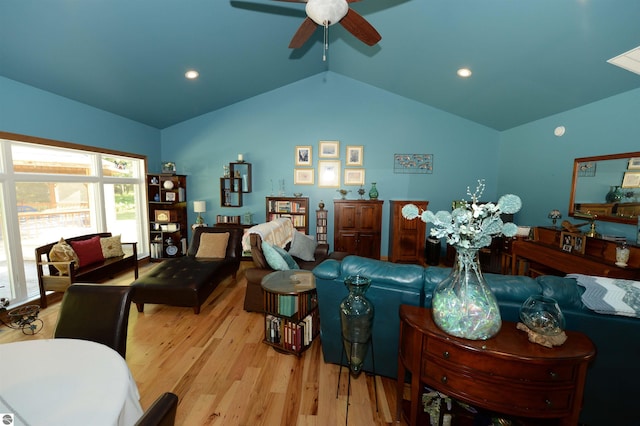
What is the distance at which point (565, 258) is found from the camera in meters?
3.21

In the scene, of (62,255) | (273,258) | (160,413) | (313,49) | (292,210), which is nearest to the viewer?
(160,413)

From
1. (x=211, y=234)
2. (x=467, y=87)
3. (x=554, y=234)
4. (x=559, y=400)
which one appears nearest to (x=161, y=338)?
(x=211, y=234)

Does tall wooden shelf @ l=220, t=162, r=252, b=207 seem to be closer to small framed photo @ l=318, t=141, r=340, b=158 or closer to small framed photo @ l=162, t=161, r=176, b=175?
small framed photo @ l=162, t=161, r=176, b=175

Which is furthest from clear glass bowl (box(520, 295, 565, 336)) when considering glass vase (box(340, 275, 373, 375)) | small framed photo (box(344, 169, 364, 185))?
small framed photo (box(344, 169, 364, 185))

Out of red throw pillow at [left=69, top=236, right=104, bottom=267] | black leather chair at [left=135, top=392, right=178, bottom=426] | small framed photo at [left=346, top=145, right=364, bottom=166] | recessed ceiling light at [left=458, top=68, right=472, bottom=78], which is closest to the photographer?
black leather chair at [left=135, top=392, right=178, bottom=426]

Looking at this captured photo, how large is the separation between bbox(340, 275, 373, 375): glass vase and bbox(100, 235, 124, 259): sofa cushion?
4.00 m

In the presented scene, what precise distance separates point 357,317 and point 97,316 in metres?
1.56

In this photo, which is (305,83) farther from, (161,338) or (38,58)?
(161,338)

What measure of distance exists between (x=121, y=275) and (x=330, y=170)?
4271mm

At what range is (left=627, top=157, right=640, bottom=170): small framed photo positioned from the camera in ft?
9.41

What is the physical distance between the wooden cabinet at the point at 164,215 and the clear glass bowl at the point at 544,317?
5.70 metres

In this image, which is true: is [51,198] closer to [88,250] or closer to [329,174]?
[88,250]

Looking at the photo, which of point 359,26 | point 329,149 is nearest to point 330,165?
point 329,149

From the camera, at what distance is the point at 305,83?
5578mm
